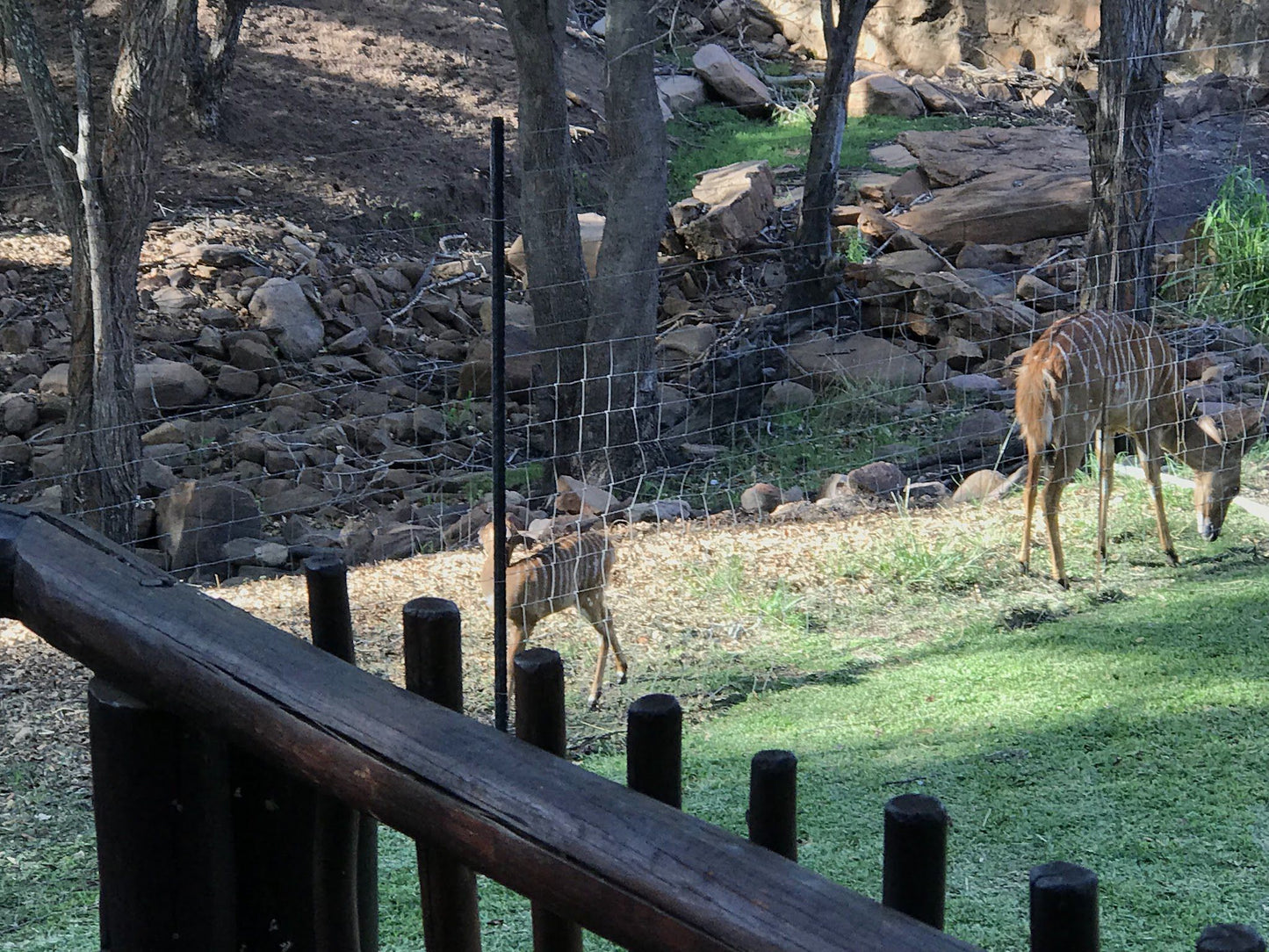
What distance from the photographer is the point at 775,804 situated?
67.0 inches

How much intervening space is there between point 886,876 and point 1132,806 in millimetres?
2837

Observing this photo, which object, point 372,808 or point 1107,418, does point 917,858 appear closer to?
point 372,808

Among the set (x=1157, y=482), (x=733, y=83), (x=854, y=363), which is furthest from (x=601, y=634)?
(x=733, y=83)

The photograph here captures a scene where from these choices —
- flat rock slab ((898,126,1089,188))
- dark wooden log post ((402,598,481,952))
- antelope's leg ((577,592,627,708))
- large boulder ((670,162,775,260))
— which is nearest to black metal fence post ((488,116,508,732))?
antelope's leg ((577,592,627,708))

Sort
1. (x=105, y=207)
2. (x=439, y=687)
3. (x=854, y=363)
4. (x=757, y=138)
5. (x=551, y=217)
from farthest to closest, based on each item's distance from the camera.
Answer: (x=757, y=138), (x=854, y=363), (x=551, y=217), (x=105, y=207), (x=439, y=687)

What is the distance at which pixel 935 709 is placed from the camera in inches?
194

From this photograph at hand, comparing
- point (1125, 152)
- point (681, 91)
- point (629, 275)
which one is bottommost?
point (629, 275)

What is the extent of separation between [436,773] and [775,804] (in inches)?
16.5

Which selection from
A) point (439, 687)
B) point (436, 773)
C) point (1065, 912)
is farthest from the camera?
point (439, 687)

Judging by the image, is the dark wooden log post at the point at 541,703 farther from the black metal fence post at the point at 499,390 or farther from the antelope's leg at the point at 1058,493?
the antelope's leg at the point at 1058,493

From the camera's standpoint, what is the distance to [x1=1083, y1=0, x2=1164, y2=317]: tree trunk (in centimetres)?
761

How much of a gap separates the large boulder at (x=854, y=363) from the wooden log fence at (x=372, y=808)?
8.05 m

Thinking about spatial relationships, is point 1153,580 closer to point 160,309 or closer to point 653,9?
point 653,9

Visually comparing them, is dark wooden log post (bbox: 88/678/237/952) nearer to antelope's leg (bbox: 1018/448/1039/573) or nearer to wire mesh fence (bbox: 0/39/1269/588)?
wire mesh fence (bbox: 0/39/1269/588)
